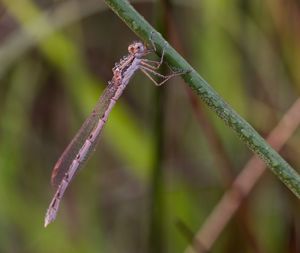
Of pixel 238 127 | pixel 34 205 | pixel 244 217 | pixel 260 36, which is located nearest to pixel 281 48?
pixel 260 36

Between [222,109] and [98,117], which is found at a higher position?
[98,117]

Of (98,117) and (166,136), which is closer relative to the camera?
(98,117)

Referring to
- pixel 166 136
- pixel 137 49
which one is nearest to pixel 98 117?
pixel 137 49

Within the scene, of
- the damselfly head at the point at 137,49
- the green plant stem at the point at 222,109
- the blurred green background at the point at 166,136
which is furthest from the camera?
the blurred green background at the point at 166,136

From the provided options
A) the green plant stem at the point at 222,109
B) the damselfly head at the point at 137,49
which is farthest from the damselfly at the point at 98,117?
the green plant stem at the point at 222,109

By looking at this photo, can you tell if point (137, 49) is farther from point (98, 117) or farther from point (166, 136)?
point (166, 136)

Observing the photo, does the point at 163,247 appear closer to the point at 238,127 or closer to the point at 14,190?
the point at 14,190

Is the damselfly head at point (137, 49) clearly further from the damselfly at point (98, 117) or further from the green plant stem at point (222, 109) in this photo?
the green plant stem at point (222, 109)

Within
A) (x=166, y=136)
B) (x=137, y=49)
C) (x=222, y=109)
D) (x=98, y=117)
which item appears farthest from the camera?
(x=166, y=136)
